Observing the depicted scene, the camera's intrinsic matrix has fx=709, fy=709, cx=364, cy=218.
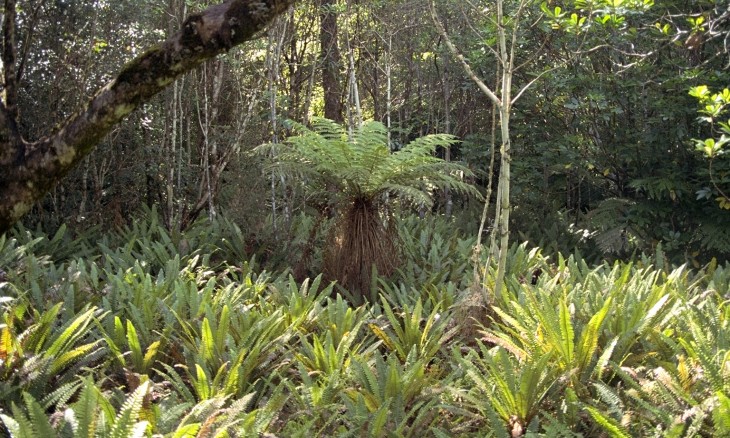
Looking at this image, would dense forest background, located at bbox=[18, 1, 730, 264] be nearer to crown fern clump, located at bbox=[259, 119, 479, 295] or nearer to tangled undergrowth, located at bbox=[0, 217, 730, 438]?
crown fern clump, located at bbox=[259, 119, 479, 295]

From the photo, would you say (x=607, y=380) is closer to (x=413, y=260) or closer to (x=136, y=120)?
(x=413, y=260)

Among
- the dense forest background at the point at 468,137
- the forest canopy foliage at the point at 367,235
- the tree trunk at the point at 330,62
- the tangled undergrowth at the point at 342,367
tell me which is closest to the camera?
the tangled undergrowth at the point at 342,367

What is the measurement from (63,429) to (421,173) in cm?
411

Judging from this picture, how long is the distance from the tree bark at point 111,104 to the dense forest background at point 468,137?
307cm

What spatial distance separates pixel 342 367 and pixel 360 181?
2457mm

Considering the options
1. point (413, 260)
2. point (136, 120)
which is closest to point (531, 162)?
point (413, 260)

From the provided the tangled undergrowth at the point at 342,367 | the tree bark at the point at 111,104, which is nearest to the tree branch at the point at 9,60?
the tree bark at the point at 111,104

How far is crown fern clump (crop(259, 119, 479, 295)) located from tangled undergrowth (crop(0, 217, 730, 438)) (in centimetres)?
110

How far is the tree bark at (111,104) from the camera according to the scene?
3.70 m

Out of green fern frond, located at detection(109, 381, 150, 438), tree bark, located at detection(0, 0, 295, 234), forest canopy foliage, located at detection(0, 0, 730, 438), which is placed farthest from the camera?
tree bark, located at detection(0, 0, 295, 234)

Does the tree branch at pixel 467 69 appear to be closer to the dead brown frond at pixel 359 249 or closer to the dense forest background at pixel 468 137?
the dead brown frond at pixel 359 249

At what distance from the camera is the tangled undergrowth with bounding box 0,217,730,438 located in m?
2.89

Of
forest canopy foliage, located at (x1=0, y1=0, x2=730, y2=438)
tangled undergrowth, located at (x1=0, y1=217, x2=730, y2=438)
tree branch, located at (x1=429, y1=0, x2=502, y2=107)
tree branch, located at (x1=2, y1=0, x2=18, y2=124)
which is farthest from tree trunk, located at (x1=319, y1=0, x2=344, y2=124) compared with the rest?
tangled undergrowth, located at (x1=0, y1=217, x2=730, y2=438)

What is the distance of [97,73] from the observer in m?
8.25
